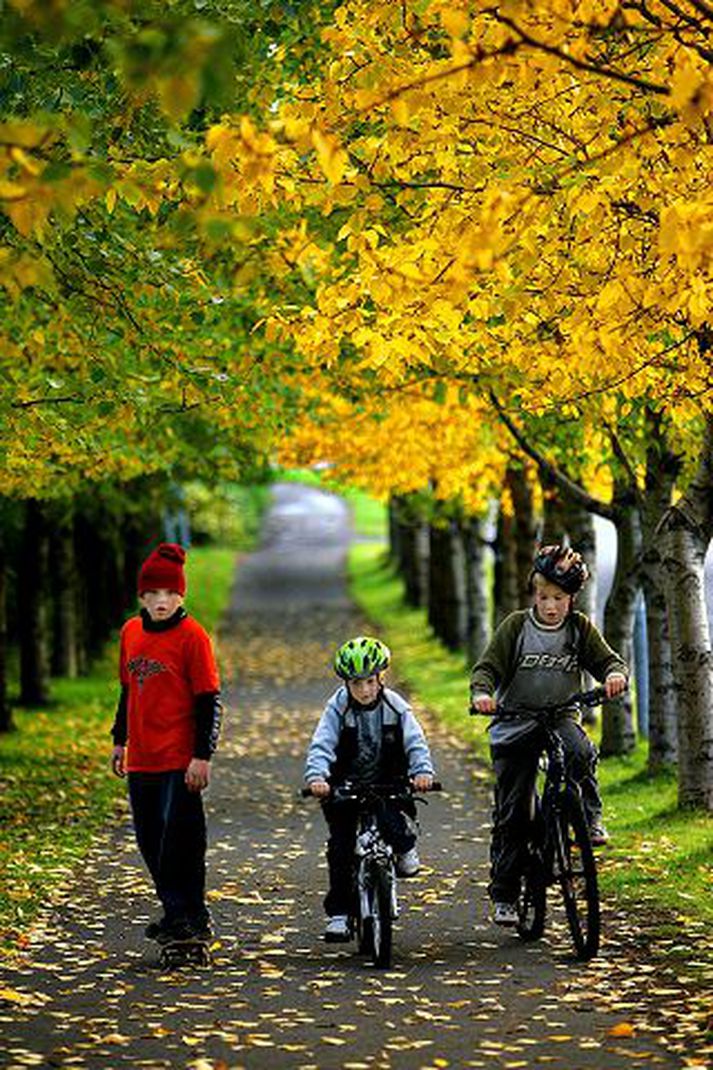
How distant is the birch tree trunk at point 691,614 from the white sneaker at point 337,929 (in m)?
4.86

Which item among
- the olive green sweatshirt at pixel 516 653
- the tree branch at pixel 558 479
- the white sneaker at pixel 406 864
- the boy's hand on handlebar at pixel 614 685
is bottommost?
the white sneaker at pixel 406 864

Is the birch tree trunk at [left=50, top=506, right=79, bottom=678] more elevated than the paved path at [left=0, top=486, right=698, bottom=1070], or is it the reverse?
the birch tree trunk at [left=50, top=506, right=79, bottom=678]

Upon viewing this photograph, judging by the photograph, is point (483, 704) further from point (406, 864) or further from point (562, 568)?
point (406, 864)

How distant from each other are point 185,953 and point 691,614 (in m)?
5.75

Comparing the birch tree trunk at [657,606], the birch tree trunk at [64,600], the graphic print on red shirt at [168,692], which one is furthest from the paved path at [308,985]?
the birch tree trunk at [64,600]

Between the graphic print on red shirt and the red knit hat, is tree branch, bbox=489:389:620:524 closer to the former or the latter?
the red knit hat

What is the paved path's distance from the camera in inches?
322

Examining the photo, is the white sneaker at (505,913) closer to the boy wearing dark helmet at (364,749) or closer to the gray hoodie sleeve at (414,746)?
the boy wearing dark helmet at (364,749)

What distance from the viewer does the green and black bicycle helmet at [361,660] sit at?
10352mm

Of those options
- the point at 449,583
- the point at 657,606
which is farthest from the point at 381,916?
the point at 449,583

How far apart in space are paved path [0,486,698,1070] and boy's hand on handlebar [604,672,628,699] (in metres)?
1.26

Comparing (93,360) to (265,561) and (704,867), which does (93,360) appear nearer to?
(704,867)

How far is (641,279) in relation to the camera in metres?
9.16

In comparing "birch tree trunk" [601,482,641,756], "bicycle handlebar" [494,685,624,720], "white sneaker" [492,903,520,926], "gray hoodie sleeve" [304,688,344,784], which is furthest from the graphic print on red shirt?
"birch tree trunk" [601,482,641,756]
